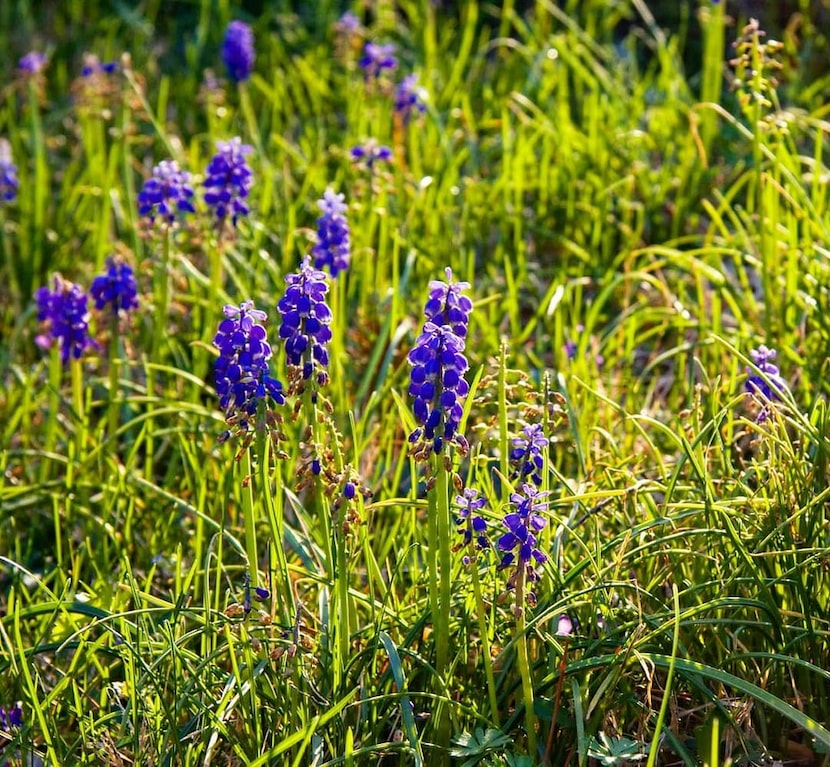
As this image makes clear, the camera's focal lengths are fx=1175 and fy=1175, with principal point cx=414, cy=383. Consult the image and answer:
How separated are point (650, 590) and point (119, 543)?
4.63 ft

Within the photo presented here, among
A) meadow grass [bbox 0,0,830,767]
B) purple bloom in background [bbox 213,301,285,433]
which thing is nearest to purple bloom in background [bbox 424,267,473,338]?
meadow grass [bbox 0,0,830,767]

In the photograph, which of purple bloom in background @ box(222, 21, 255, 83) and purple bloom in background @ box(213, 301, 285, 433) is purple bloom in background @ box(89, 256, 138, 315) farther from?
purple bloom in background @ box(222, 21, 255, 83)

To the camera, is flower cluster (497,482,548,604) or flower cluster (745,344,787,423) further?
flower cluster (745,344,787,423)

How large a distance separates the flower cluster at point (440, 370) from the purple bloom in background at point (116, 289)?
4.61 feet

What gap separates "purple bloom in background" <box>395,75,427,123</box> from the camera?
4.77 metres

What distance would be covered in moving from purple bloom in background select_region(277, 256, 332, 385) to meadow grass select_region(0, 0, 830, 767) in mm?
60

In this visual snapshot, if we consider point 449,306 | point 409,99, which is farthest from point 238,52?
point 449,306

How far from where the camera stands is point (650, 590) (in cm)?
256

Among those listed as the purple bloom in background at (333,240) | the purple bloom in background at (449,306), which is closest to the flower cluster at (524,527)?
the purple bloom in background at (449,306)

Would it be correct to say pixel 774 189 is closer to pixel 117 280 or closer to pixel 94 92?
pixel 117 280

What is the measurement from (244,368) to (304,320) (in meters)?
0.15

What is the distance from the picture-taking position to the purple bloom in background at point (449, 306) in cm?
215

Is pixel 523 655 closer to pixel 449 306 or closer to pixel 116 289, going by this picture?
pixel 449 306

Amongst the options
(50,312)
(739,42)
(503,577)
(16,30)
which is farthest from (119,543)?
(16,30)
